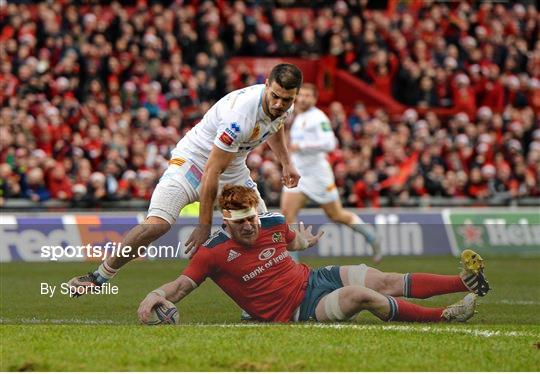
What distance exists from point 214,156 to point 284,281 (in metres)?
1.11

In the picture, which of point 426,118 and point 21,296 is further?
point 426,118

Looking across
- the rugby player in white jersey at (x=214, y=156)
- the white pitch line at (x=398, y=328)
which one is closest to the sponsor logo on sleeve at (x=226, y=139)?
the rugby player in white jersey at (x=214, y=156)

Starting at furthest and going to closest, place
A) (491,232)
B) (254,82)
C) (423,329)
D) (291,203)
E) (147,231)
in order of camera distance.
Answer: (254,82) < (491,232) < (291,203) < (147,231) < (423,329)

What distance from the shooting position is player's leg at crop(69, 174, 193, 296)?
10.3 meters

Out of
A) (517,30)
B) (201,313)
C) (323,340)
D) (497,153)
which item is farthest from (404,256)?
(517,30)

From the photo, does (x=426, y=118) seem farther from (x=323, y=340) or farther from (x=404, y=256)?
(x=323, y=340)

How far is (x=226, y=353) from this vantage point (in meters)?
8.30

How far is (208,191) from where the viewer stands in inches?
393

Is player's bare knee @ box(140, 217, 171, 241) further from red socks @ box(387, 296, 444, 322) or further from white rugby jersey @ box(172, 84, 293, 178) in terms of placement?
red socks @ box(387, 296, 444, 322)

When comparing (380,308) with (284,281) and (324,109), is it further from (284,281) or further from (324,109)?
(324,109)

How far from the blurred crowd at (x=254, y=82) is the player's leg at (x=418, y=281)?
34.1 ft

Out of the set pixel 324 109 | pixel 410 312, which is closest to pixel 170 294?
pixel 410 312

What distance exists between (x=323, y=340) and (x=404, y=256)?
32.9 feet

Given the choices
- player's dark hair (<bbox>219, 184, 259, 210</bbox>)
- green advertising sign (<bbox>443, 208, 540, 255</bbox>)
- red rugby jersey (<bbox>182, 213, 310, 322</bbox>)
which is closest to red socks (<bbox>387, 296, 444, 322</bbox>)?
red rugby jersey (<bbox>182, 213, 310, 322</bbox>)
